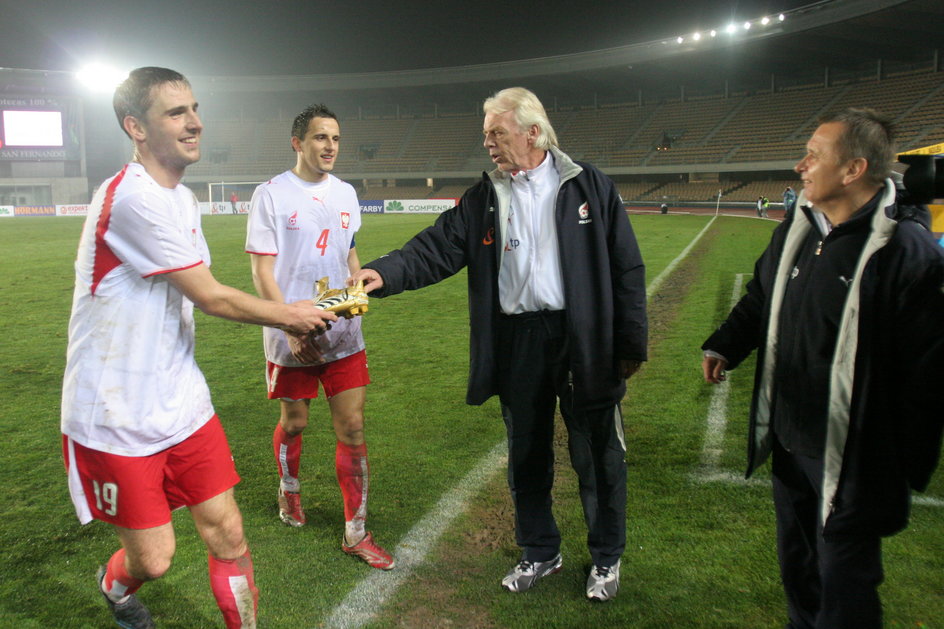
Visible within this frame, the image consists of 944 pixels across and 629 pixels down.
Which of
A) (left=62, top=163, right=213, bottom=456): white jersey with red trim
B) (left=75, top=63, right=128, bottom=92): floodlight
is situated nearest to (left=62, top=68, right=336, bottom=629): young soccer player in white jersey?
(left=62, top=163, right=213, bottom=456): white jersey with red trim

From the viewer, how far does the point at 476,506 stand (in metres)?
3.85

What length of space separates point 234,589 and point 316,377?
4.25 feet

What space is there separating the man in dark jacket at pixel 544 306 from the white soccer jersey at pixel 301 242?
55 centimetres

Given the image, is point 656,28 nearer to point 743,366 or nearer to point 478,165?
point 478,165

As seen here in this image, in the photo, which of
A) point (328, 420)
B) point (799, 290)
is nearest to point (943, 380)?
point (799, 290)

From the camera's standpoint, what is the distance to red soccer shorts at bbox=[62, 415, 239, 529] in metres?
2.26

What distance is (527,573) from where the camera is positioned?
10.2 feet

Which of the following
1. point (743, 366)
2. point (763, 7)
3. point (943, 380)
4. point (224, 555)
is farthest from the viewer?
point (763, 7)

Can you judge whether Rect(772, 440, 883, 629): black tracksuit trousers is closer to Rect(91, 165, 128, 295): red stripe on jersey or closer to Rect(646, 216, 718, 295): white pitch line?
Rect(91, 165, 128, 295): red stripe on jersey

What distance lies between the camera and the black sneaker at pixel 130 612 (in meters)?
2.66

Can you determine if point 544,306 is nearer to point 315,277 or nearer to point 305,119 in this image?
point 315,277

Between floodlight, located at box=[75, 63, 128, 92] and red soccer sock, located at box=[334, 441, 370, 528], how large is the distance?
5729cm

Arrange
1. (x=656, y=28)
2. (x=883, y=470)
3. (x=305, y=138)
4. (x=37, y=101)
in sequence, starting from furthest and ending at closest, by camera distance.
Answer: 1. (x=656, y=28)
2. (x=37, y=101)
3. (x=305, y=138)
4. (x=883, y=470)

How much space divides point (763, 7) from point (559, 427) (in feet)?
148
